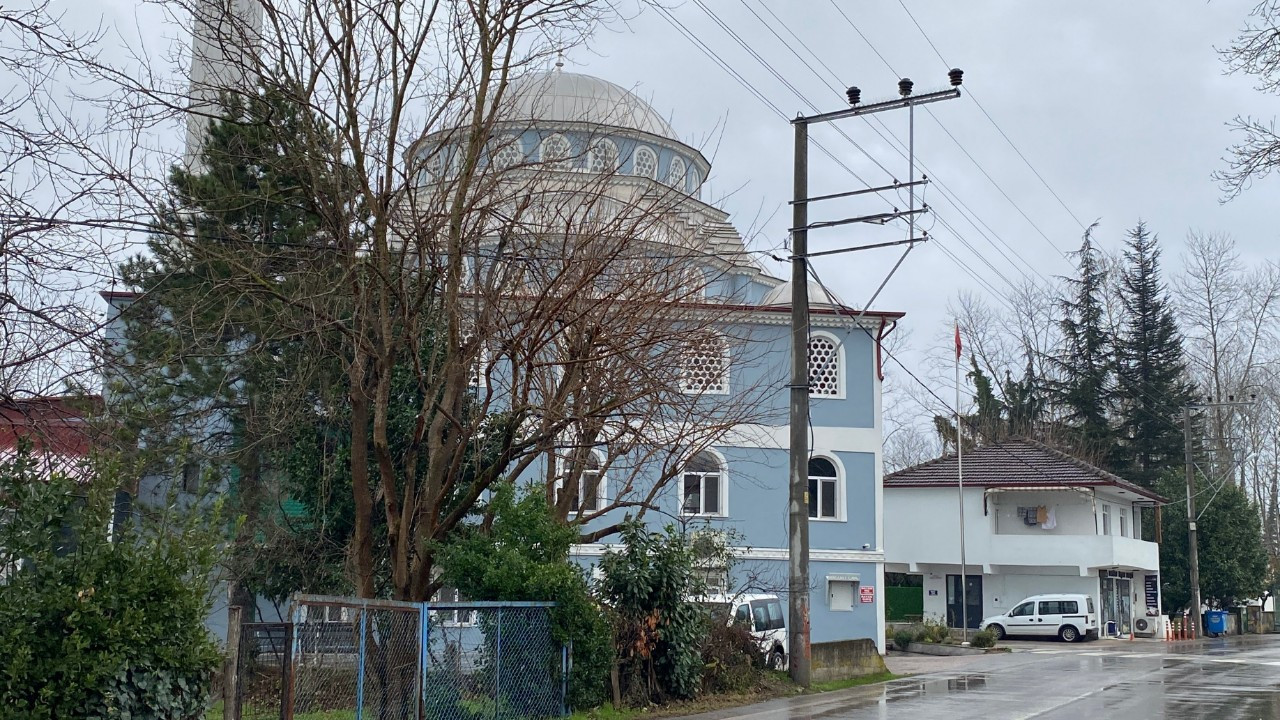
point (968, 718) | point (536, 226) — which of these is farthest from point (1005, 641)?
point (536, 226)

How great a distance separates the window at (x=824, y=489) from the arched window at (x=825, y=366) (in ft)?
6.27

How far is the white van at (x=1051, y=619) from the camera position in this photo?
4397 centimetres

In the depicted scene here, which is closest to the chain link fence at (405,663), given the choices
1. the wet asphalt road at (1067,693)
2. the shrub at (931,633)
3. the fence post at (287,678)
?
the fence post at (287,678)

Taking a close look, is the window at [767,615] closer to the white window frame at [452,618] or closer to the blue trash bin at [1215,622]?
the white window frame at [452,618]

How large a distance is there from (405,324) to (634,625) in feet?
19.0

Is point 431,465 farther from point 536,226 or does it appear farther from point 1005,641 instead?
point 1005,641

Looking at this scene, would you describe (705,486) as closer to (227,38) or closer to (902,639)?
(902,639)

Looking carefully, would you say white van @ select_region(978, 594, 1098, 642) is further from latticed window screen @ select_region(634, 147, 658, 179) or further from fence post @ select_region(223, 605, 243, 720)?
fence post @ select_region(223, 605, 243, 720)

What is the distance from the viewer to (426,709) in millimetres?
13516

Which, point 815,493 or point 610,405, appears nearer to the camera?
point 610,405

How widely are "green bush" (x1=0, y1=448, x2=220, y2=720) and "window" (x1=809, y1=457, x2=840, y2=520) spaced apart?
2533 centimetres

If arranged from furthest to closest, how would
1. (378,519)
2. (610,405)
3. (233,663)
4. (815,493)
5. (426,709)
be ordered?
(815,493) → (378,519) → (610,405) → (426,709) → (233,663)

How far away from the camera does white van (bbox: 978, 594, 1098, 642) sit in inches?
1731

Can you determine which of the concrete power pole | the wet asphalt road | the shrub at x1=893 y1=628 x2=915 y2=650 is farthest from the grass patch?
the shrub at x1=893 y1=628 x2=915 y2=650
